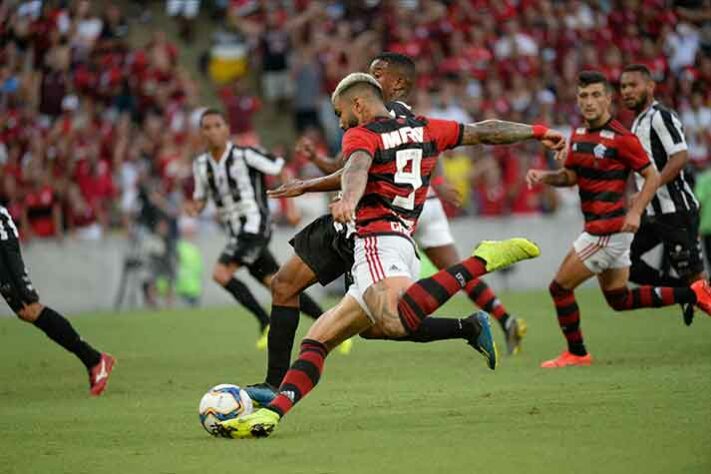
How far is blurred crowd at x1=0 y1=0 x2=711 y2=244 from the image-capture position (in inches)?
835

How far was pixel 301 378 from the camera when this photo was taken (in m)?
7.64

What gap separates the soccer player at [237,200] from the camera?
13.7m

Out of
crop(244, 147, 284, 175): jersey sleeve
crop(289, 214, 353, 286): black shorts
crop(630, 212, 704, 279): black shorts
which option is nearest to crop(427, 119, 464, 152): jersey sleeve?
crop(289, 214, 353, 286): black shorts

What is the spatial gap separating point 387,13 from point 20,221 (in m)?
8.96

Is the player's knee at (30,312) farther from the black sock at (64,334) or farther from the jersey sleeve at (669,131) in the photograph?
the jersey sleeve at (669,131)

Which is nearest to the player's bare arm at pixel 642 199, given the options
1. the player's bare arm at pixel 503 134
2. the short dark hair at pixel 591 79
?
the short dark hair at pixel 591 79

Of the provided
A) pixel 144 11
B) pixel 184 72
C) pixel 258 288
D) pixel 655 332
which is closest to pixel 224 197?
pixel 655 332

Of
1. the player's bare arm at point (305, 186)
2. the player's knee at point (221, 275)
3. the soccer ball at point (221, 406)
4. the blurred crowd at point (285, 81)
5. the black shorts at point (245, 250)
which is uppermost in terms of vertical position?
the player's bare arm at point (305, 186)

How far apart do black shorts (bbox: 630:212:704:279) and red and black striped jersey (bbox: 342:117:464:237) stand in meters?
4.59

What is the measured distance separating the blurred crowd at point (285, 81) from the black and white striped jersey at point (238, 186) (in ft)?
21.4

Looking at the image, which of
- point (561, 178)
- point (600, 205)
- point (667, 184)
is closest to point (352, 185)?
point (561, 178)

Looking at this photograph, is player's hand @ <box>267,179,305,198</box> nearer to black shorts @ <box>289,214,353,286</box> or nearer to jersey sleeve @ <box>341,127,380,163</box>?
jersey sleeve @ <box>341,127,380,163</box>

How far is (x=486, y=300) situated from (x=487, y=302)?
2 centimetres

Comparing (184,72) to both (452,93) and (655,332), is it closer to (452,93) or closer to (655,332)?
(452,93)
